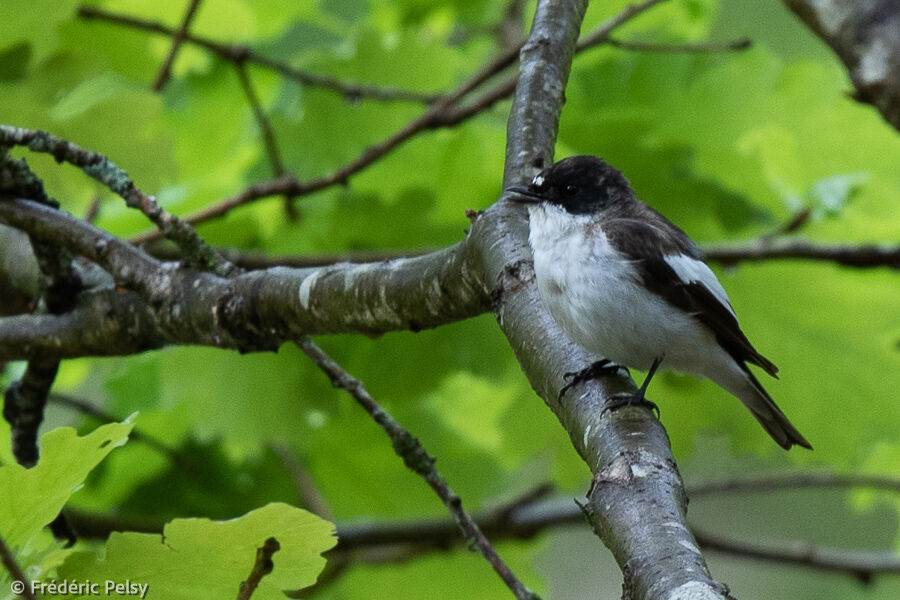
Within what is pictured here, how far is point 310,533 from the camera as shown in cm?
128

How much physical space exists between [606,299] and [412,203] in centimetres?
122

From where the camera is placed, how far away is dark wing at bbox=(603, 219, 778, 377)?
2096 mm

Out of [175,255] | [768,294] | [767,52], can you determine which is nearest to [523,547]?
[768,294]

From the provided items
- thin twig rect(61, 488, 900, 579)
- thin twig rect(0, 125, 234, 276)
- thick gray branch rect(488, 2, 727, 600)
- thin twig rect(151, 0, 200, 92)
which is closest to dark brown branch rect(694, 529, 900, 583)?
thin twig rect(61, 488, 900, 579)

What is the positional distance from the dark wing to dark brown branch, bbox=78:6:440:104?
116 centimetres

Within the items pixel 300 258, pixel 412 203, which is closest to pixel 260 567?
pixel 300 258

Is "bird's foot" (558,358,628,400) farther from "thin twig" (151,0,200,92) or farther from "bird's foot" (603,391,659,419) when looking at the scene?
"thin twig" (151,0,200,92)

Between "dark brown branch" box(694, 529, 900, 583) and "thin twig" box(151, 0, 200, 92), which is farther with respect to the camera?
"dark brown branch" box(694, 529, 900, 583)

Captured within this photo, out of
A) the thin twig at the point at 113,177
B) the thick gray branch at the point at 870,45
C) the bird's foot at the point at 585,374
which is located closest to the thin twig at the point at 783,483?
the thick gray branch at the point at 870,45

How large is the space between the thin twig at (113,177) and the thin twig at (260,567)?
89 centimetres

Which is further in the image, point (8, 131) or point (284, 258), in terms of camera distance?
point (284, 258)

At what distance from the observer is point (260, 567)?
1259 millimetres

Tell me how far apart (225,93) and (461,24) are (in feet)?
4.27

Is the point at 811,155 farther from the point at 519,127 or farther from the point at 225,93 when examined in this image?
the point at 225,93
